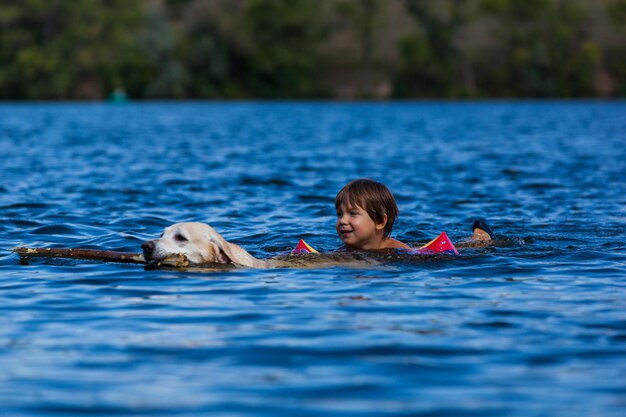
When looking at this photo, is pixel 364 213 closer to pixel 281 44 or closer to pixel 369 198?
pixel 369 198

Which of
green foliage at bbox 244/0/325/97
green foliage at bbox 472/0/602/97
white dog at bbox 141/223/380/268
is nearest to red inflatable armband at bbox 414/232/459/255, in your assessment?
white dog at bbox 141/223/380/268

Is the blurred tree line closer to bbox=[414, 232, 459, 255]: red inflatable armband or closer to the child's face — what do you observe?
the child's face

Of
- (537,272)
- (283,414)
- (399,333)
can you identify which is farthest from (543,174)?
(283,414)

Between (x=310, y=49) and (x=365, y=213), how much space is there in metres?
98.3

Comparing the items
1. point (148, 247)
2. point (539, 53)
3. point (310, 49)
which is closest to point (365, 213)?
point (148, 247)

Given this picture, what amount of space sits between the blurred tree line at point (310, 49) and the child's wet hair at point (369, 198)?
8412cm

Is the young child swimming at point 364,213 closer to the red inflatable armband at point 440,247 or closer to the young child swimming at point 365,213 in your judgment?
the young child swimming at point 365,213

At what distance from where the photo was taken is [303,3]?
10619cm

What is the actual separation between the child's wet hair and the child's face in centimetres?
5

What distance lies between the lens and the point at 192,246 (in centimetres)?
888

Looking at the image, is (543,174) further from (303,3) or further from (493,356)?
(303,3)

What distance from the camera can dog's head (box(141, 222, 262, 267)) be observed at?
28.7ft

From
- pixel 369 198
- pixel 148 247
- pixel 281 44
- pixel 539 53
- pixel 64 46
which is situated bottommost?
pixel 148 247

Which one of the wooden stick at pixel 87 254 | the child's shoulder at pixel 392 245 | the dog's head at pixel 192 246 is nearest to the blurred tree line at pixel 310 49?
the wooden stick at pixel 87 254
